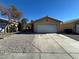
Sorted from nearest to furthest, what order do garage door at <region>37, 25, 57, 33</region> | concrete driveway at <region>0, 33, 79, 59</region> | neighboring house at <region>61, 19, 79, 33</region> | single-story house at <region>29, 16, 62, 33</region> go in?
concrete driveway at <region>0, 33, 79, 59</region> < neighboring house at <region>61, 19, 79, 33</region> < garage door at <region>37, 25, 57, 33</region> < single-story house at <region>29, 16, 62, 33</region>

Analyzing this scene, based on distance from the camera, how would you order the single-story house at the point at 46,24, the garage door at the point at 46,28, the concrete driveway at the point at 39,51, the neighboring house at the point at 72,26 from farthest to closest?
the single-story house at the point at 46,24, the garage door at the point at 46,28, the neighboring house at the point at 72,26, the concrete driveway at the point at 39,51

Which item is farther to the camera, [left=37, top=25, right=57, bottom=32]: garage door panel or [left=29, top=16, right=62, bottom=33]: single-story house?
[left=29, top=16, right=62, bottom=33]: single-story house

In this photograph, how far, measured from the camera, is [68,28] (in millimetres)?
26859

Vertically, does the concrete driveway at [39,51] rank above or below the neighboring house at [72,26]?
below

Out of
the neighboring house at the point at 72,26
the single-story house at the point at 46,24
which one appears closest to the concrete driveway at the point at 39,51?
the single-story house at the point at 46,24

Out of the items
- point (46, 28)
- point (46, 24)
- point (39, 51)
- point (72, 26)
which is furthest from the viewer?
point (72, 26)

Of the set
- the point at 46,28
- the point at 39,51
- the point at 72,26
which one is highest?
the point at 72,26

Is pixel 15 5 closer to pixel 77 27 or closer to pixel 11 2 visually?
pixel 11 2

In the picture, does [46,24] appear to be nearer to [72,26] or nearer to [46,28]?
[46,28]

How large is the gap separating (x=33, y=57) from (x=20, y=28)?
32.2 m

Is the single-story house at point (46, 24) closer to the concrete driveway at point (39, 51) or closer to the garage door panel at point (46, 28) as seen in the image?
the garage door panel at point (46, 28)

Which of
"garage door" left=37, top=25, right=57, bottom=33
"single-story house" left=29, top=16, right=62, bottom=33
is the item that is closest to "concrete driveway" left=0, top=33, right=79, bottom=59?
"garage door" left=37, top=25, right=57, bottom=33

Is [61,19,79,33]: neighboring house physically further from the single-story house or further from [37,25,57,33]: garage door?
[37,25,57,33]: garage door

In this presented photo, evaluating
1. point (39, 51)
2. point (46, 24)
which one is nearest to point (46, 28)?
point (46, 24)
